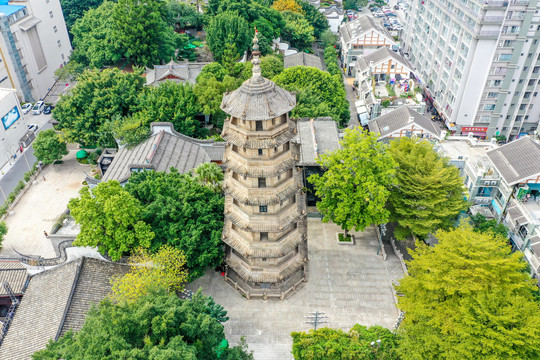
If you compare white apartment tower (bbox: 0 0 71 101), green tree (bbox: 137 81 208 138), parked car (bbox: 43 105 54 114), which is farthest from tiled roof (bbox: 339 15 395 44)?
white apartment tower (bbox: 0 0 71 101)

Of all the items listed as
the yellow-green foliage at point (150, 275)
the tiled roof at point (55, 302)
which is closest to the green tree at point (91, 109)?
the tiled roof at point (55, 302)

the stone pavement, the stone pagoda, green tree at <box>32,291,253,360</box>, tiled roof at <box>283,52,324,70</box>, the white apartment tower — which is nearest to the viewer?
green tree at <box>32,291,253,360</box>

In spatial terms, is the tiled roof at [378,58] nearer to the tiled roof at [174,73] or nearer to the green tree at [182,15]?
the tiled roof at [174,73]

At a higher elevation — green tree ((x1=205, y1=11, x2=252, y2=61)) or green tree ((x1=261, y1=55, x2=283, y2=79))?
green tree ((x1=205, y1=11, x2=252, y2=61))

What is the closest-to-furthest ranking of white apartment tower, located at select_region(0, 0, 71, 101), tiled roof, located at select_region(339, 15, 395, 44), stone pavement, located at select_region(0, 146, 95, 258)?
1. stone pavement, located at select_region(0, 146, 95, 258)
2. white apartment tower, located at select_region(0, 0, 71, 101)
3. tiled roof, located at select_region(339, 15, 395, 44)

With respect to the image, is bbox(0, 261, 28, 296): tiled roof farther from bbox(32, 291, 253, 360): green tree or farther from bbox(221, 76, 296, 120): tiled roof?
bbox(221, 76, 296, 120): tiled roof

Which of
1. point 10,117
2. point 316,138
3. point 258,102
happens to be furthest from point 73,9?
point 258,102

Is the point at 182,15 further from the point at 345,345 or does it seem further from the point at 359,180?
the point at 345,345
